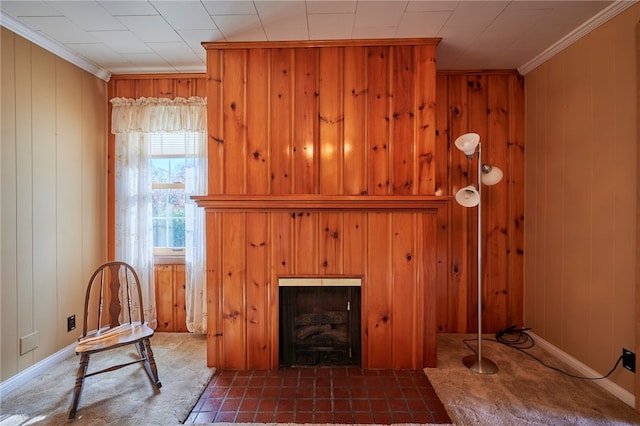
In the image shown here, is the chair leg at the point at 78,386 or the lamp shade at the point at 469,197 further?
the lamp shade at the point at 469,197

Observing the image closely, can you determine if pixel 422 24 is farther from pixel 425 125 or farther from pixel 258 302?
pixel 258 302

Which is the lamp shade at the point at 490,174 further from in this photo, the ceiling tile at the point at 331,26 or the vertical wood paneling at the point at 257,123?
the vertical wood paneling at the point at 257,123

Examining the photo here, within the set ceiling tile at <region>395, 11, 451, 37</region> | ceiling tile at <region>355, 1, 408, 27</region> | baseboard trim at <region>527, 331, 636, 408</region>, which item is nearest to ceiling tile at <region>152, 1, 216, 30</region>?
ceiling tile at <region>355, 1, 408, 27</region>

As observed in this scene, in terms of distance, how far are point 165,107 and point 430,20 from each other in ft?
7.82

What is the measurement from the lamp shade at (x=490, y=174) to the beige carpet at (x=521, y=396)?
4.72 feet

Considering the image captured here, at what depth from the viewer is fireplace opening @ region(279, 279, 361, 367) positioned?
2443 mm

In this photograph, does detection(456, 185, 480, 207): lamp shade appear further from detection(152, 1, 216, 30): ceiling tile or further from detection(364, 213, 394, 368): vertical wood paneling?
detection(152, 1, 216, 30): ceiling tile

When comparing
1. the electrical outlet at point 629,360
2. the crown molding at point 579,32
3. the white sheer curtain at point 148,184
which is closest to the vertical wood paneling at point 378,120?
the crown molding at point 579,32

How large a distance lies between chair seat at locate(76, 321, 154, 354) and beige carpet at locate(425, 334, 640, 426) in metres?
2.04

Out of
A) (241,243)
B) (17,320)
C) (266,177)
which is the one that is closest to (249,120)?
(266,177)

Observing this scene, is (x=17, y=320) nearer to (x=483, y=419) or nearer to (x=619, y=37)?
(x=483, y=419)

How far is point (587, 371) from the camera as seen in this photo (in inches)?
88.7

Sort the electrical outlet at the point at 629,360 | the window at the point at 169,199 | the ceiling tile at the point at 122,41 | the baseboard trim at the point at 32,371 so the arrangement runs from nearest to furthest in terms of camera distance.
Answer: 1. the electrical outlet at the point at 629,360
2. the baseboard trim at the point at 32,371
3. the ceiling tile at the point at 122,41
4. the window at the point at 169,199

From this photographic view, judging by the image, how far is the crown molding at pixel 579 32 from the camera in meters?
1.99
